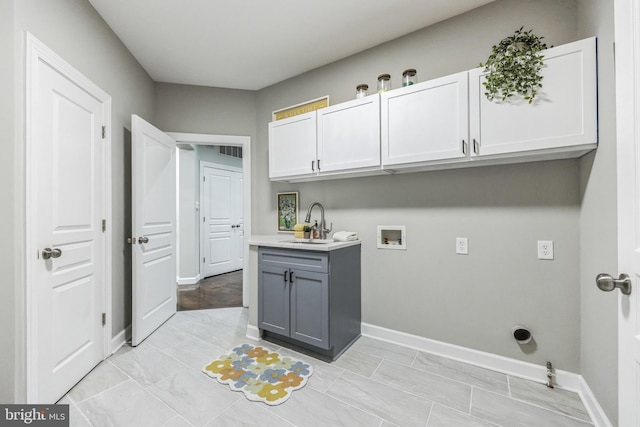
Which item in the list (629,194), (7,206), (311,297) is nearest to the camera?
(629,194)

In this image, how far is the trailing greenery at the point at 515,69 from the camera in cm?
159

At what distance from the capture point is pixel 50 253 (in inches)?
63.3

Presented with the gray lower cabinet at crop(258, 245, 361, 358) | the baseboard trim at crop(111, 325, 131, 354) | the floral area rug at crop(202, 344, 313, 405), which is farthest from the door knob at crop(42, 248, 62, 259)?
the gray lower cabinet at crop(258, 245, 361, 358)

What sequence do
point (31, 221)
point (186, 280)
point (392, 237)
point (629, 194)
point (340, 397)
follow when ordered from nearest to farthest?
point (629, 194), point (31, 221), point (340, 397), point (392, 237), point (186, 280)

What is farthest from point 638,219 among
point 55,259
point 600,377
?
point 55,259

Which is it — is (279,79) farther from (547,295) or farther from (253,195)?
(547,295)

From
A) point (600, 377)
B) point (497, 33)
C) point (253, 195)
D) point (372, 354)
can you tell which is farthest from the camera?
point (253, 195)

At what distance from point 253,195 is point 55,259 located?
1.97m

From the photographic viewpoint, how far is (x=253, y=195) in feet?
11.2

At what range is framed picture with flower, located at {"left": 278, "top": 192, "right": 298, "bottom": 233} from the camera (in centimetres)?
305

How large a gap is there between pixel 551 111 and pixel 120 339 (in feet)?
11.9

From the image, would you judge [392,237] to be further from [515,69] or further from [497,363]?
[515,69]

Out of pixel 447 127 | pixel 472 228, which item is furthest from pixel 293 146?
pixel 472 228

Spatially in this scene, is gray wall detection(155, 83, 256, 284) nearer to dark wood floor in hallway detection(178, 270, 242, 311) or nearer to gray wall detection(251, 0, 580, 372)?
gray wall detection(251, 0, 580, 372)
